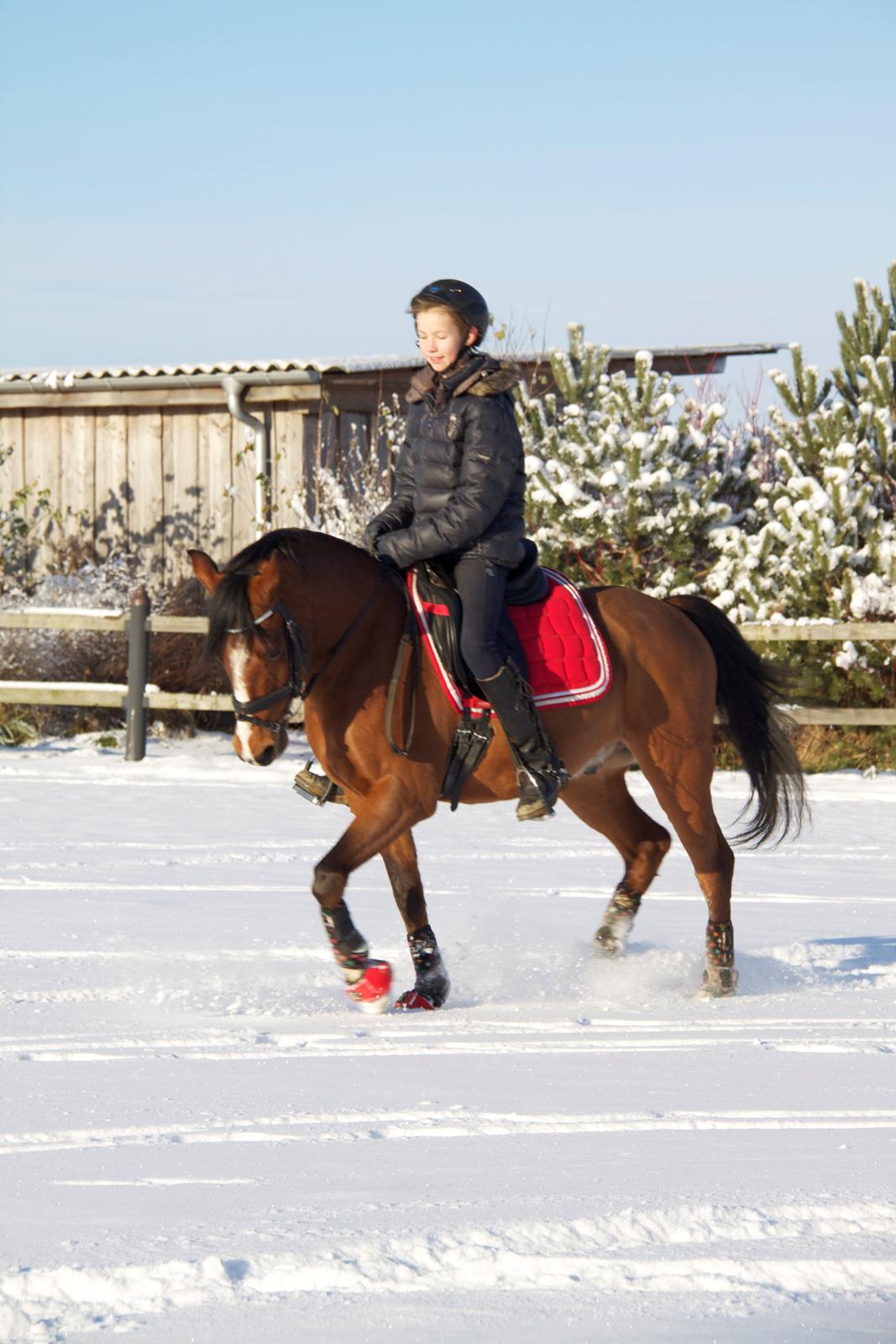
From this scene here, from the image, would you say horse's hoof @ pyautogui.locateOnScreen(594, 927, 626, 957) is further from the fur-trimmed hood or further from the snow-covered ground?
the fur-trimmed hood

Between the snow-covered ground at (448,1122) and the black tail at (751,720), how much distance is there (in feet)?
2.05

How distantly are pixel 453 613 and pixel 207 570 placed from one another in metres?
0.88

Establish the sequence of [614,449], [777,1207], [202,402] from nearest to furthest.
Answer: [777,1207] < [614,449] < [202,402]

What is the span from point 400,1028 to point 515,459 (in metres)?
1.97

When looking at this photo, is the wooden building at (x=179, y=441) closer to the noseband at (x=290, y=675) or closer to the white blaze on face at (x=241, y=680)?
the noseband at (x=290, y=675)

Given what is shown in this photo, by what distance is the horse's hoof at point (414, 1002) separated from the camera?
5.55 metres

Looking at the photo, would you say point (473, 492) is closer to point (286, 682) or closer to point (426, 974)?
point (286, 682)

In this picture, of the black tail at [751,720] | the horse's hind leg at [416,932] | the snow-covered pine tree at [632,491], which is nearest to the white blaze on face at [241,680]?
the horse's hind leg at [416,932]

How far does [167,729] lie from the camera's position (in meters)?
15.2

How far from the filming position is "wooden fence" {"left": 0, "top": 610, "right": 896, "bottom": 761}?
514 inches

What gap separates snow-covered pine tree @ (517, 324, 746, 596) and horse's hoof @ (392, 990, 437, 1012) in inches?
350

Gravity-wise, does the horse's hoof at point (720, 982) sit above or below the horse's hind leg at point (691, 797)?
below

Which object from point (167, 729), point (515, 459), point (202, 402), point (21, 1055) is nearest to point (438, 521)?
point (515, 459)

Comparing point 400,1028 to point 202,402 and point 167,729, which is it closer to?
point 167,729
